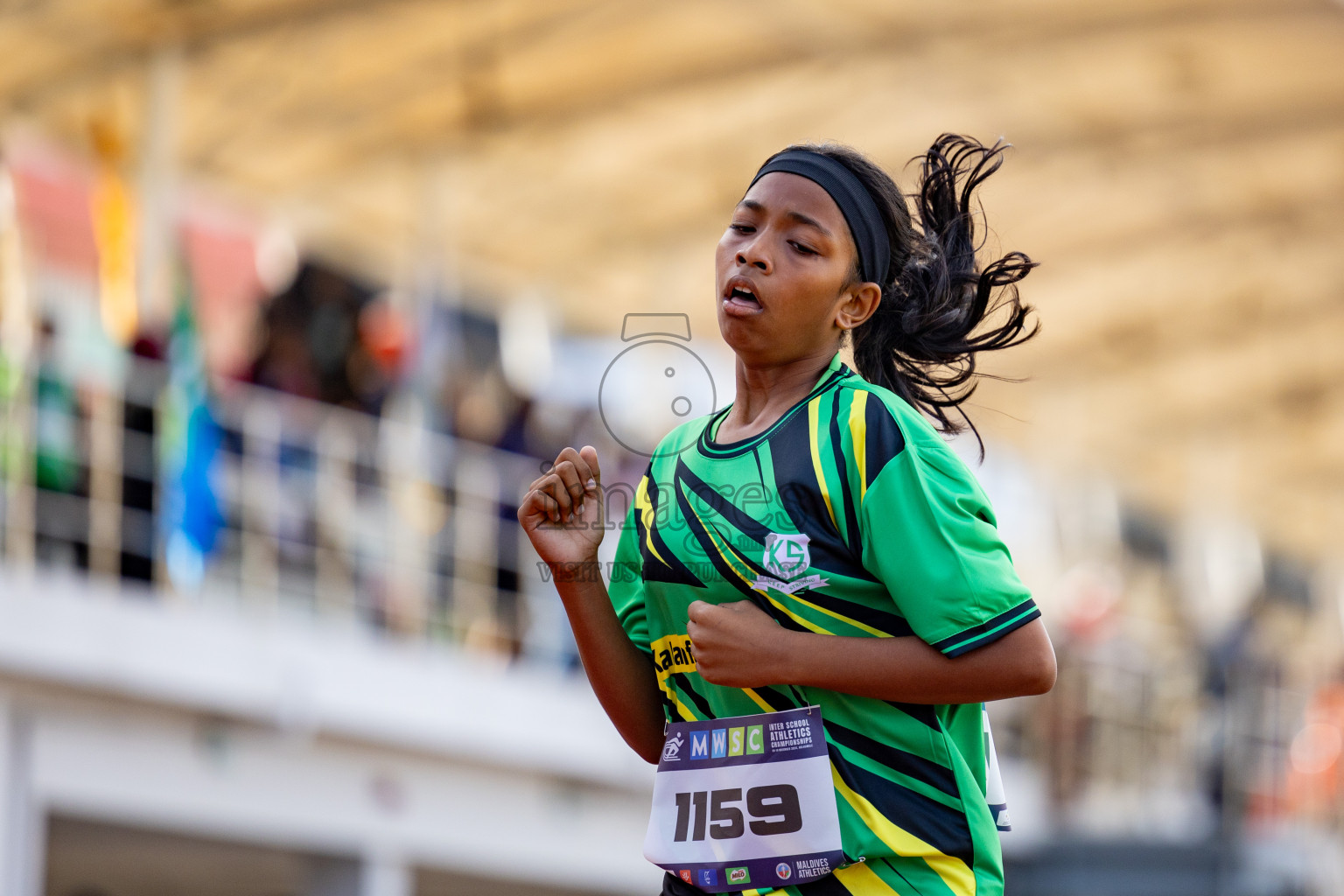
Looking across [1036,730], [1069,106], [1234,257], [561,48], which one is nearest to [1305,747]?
[1036,730]

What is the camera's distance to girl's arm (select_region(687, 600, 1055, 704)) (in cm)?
201

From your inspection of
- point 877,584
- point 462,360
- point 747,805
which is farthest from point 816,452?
point 462,360

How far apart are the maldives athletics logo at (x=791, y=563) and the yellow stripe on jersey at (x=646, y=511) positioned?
0.67 feet

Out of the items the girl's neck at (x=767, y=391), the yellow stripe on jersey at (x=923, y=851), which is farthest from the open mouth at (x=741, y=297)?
the yellow stripe on jersey at (x=923, y=851)

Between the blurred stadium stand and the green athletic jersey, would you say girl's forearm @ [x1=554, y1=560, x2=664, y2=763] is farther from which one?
the blurred stadium stand

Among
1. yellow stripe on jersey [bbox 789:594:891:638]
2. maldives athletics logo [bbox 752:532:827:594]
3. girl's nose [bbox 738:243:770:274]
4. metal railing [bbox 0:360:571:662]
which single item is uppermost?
metal railing [bbox 0:360:571:662]

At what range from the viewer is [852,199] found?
2244 mm

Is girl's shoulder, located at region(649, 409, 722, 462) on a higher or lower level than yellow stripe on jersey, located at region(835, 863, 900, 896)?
higher

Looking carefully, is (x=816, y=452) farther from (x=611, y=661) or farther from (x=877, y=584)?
(x=611, y=661)

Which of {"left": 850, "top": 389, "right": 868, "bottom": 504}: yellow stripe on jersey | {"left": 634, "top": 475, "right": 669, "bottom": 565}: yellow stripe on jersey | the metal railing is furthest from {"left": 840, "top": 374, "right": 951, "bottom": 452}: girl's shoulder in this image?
the metal railing

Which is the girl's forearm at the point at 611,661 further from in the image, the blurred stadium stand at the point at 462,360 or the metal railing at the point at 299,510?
the metal railing at the point at 299,510

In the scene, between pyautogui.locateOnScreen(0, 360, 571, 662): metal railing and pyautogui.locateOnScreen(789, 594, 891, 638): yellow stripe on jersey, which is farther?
pyautogui.locateOnScreen(0, 360, 571, 662): metal railing

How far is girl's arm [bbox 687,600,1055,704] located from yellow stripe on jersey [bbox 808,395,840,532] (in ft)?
0.49

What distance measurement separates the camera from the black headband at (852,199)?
7.34 ft
